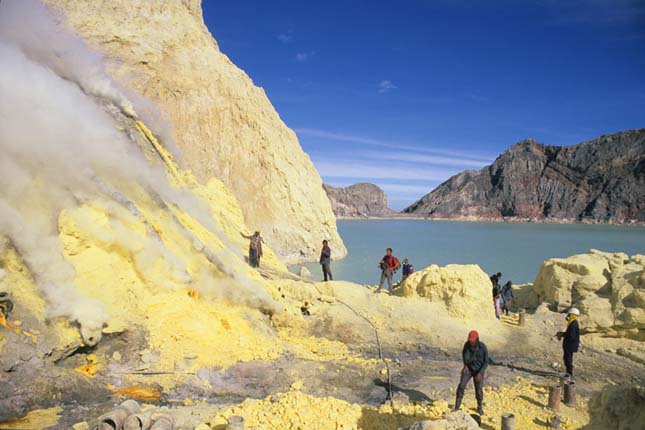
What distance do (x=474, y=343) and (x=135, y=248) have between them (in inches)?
245

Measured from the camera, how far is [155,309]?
8.14 m

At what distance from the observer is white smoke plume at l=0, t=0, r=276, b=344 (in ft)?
22.8

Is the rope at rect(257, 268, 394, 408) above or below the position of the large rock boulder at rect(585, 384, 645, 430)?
below

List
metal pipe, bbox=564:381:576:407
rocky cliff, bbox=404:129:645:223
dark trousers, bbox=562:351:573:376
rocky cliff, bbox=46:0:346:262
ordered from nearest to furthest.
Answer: metal pipe, bbox=564:381:576:407 < dark trousers, bbox=562:351:573:376 < rocky cliff, bbox=46:0:346:262 < rocky cliff, bbox=404:129:645:223

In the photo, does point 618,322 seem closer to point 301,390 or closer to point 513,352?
point 513,352

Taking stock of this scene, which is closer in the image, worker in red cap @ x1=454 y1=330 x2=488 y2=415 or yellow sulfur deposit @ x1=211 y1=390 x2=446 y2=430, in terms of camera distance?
yellow sulfur deposit @ x1=211 y1=390 x2=446 y2=430

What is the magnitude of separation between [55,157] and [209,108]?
698 inches

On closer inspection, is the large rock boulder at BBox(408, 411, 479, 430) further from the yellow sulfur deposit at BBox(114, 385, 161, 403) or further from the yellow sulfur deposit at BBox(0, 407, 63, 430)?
the yellow sulfur deposit at BBox(0, 407, 63, 430)

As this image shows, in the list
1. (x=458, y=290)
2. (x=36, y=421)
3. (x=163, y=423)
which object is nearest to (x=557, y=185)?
(x=458, y=290)

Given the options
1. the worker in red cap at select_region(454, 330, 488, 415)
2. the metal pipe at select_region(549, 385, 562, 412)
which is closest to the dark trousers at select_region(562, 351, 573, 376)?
the metal pipe at select_region(549, 385, 562, 412)

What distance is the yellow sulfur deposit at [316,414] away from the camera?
6.07 meters

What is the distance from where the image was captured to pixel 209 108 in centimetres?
2475

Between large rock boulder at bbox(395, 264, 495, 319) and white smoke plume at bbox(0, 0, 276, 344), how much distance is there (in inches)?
180

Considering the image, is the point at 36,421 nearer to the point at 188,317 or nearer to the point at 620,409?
the point at 188,317
